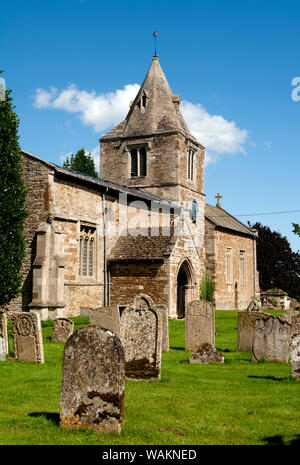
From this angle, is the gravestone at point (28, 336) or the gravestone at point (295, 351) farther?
the gravestone at point (28, 336)

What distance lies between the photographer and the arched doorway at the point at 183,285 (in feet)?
93.1

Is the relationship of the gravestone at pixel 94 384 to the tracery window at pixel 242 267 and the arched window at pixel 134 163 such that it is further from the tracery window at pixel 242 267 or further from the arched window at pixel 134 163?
the tracery window at pixel 242 267

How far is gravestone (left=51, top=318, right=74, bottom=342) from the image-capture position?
612 inches

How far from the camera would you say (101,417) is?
6234 millimetres

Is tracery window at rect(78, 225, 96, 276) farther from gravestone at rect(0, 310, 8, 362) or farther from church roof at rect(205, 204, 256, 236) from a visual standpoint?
church roof at rect(205, 204, 256, 236)

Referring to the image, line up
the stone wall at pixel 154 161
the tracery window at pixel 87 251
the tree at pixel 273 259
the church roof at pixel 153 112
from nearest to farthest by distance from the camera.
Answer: the tracery window at pixel 87 251
the stone wall at pixel 154 161
the church roof at pixel 153 112
the tree at pixel 273 259

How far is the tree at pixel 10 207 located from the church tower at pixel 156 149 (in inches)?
611

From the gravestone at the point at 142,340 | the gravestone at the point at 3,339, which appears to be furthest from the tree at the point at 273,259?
the gravestone at the point at 142,340

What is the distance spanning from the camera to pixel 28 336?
1196 centimetres

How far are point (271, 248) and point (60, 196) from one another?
31.0 meters

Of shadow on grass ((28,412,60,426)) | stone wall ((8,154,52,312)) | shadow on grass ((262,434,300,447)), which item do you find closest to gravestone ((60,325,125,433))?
shadow on grass ((28,412,60,426))

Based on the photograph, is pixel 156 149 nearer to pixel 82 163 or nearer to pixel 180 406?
pixel 82 163

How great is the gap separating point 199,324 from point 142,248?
1263cm

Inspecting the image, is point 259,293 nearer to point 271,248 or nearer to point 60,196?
point 271,248
